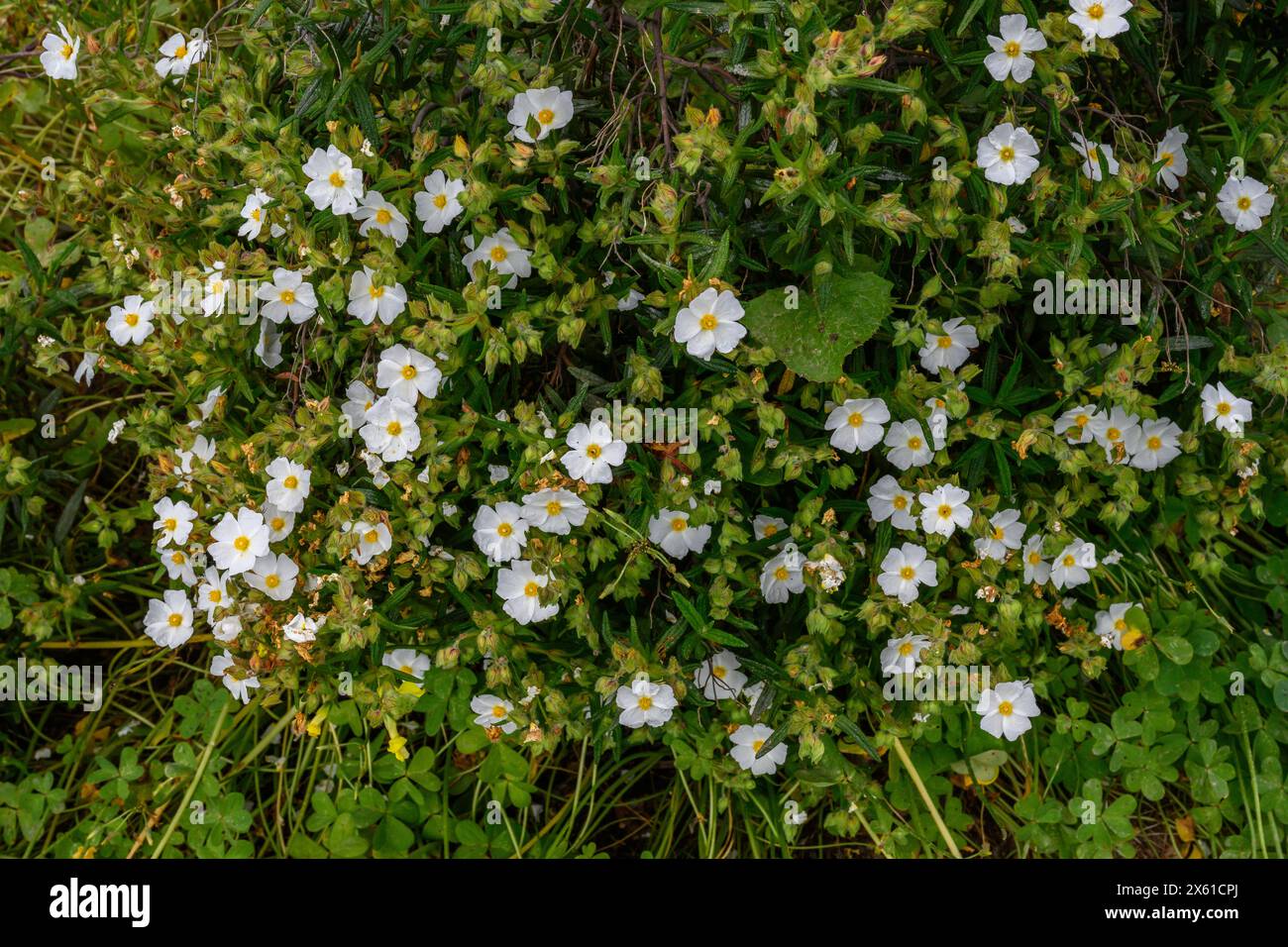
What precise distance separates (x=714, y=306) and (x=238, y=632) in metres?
1.25

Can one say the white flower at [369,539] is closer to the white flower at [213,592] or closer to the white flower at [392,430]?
the white flower at [392,430]

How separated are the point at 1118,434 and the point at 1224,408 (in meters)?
0.22

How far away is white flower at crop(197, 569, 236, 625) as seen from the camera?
227 cm

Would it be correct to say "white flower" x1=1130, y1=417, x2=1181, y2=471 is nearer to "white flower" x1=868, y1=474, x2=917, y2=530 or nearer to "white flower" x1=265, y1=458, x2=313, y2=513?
"white flower" x1=868, y1=474, x2=917, y2=530

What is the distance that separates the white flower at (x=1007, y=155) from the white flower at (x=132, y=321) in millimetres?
1853

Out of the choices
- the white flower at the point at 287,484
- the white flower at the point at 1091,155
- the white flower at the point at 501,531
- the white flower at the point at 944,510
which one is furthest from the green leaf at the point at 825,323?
the white flower at the point at 287,484

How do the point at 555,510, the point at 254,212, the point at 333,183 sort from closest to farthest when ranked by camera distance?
1. the point at 333,183
2. the point at 555,510
3. the point at 254,212

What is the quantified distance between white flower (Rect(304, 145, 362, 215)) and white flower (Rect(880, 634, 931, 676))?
1473 mm

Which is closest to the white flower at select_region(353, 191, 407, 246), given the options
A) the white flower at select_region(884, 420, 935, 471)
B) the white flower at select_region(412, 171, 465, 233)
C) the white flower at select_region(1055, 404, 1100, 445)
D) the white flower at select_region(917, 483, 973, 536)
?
the white flower at select_region(412, 171, 465, 233)

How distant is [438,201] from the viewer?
2109 mm

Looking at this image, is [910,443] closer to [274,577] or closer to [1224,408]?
[1224,408]

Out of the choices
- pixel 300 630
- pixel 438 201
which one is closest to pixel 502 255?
pixel 438 201

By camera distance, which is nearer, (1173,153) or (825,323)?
(825,323)

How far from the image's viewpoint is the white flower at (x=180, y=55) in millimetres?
2209
